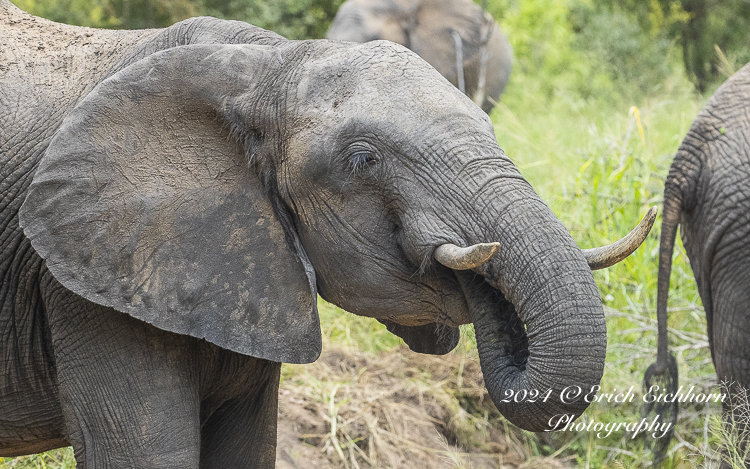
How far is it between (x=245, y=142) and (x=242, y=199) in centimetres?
16

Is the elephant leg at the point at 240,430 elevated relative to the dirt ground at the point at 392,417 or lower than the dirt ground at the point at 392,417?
elevated

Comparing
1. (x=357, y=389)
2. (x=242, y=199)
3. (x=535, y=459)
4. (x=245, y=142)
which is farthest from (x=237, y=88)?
(x=535, y=459)

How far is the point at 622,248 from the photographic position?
216cm

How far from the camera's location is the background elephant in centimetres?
350

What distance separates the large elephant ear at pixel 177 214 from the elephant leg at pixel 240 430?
1.85 ft

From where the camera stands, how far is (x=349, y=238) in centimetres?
234

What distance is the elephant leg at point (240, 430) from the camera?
9.64ft

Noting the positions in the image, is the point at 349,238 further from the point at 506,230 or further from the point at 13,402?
the point at 13,402

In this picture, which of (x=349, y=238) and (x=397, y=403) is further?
(x=397, y=403)

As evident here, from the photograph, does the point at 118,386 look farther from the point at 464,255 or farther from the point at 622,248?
the point at 622,248

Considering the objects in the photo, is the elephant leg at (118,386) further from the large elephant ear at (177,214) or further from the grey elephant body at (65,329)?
the large elephant ear at (177,214)

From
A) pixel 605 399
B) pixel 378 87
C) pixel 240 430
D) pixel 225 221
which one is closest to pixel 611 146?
pixel 605 399

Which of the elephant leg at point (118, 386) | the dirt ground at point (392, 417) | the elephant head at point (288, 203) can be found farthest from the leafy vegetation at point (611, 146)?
the elephant leg at point (118, 386)

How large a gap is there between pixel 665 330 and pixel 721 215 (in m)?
0.65
